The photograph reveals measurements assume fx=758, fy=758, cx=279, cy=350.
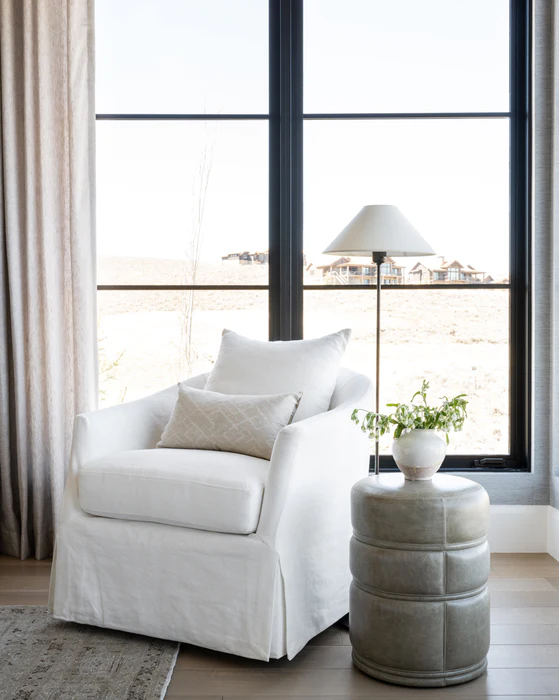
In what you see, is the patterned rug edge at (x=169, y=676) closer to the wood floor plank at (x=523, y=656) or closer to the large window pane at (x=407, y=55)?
the wood floor plank at (x=523, y=656)

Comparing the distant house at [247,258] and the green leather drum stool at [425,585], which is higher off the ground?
the distant house at [247,258]

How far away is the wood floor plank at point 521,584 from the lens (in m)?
2.96

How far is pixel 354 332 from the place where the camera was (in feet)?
12.0

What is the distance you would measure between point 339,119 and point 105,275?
1350 mm

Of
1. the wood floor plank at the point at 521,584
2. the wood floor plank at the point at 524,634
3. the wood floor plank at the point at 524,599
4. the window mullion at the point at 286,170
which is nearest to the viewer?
the wood floor plank at the point at 524,634

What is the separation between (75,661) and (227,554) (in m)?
0.55

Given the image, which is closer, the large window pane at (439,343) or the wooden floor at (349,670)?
the wooden floor at (349,670)

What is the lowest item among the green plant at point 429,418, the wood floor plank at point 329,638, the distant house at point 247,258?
the wood floor plank at point 329,638

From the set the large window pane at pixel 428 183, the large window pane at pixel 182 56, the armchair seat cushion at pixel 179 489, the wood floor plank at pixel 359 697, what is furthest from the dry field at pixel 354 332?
the wood floor plank at pixel 359 697

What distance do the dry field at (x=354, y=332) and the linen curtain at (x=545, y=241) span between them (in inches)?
7.4

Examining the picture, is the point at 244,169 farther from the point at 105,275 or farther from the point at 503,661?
the point at 503,661

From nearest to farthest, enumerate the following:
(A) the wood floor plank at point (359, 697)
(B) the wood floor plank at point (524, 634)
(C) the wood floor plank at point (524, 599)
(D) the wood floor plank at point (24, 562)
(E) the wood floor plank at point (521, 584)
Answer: (A) the wood floor plank at point (359, 697) < (B) the wood floor plank at point (524, 634) < (C) the wood floor plank at point (524, 599) < (E) the wood floor plank at point (521, 584) < (D) the wood floor plank at point (24, 562)

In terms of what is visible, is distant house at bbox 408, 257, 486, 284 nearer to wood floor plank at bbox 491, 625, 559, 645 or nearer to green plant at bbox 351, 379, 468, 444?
green plant at bbox 351, 379, 468, 444

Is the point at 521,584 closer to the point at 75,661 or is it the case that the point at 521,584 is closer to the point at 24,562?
the point at 75,661
